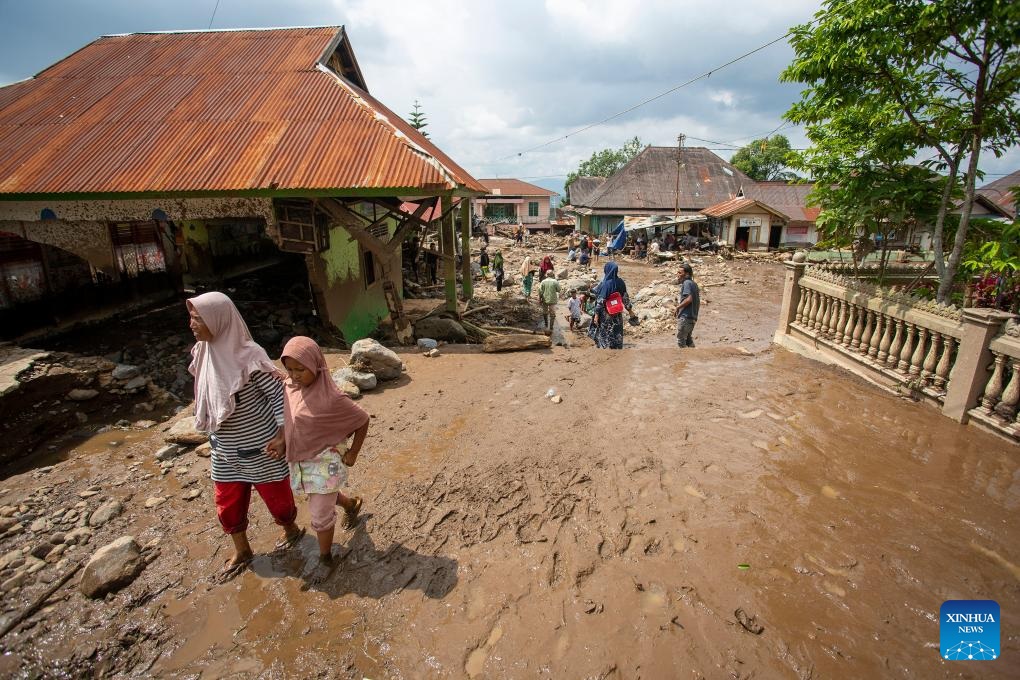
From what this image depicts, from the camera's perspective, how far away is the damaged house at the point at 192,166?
7.11 meters

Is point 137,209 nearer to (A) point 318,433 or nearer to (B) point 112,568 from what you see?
(B) point 112,568

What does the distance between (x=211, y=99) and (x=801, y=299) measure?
1089 centimetres

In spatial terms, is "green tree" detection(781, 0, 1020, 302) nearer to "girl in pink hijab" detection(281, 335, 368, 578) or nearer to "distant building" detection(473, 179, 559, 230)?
"girl in pink hijab" detection(281, 335, 368, 578)

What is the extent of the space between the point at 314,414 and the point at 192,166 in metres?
6.85

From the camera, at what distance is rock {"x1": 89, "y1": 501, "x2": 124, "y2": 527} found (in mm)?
3355

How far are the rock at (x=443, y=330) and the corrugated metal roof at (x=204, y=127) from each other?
8.12ft

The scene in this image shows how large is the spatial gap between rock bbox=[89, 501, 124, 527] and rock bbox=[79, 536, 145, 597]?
0.65 m

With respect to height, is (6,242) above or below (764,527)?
above

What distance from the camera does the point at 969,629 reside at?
2.41m

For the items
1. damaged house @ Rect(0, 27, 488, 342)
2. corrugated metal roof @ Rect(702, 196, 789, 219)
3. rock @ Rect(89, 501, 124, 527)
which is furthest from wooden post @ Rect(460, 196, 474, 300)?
corrugated metal roof @ Rect(702, 196, 789, 219)

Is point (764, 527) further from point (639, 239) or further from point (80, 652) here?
point (639, 239)

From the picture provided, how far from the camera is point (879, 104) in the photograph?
18.2ft

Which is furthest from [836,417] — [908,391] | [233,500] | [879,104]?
[233,500]

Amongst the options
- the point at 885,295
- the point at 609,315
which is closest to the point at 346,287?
the point at 609,315
